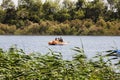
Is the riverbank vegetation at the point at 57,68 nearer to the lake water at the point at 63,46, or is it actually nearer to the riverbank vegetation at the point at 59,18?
the lake water at the point at 63,46

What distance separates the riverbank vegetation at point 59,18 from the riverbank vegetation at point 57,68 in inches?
3366

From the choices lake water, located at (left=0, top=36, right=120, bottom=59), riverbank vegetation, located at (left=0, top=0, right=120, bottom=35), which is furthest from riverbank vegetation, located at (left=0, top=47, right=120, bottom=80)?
riverbank vegetation, located at (left=0, top=0, right=120, bottom=35)

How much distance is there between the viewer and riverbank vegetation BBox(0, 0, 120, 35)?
101 m

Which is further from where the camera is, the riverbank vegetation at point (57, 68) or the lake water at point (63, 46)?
the lake water at point (63, 46)

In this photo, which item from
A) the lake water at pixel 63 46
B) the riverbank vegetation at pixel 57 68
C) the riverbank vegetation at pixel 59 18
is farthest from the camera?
the riverbank vegetation at pixel 59 18

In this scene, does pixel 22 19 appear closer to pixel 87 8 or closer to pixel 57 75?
pixel 87 8

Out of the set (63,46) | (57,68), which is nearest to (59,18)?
(63,46)

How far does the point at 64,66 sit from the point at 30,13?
305ft

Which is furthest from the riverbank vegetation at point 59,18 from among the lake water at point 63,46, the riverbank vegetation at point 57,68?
the riverbank vegetation at point 57,68

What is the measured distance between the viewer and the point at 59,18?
104375 mm

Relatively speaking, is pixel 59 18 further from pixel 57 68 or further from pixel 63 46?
pixel 57 68

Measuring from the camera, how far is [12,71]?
13.3 meters

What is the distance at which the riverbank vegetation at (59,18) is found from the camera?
331 feet

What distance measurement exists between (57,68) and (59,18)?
91.5m
